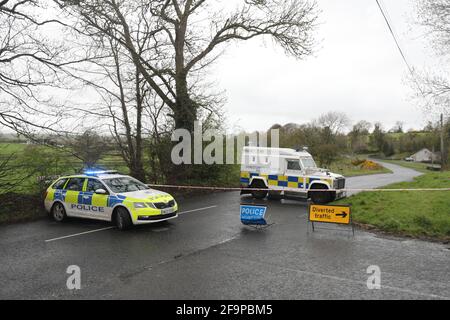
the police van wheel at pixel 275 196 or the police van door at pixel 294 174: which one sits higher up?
the police van door at pixel 294 174

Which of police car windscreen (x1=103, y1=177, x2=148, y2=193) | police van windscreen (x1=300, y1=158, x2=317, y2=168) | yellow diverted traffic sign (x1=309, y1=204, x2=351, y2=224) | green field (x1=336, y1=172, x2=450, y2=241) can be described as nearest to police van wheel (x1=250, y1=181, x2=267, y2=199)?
police van windscreen (x1=300, y1=158, x2=317, y2=168)

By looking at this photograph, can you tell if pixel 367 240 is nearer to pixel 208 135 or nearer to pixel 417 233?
pixel 417 233

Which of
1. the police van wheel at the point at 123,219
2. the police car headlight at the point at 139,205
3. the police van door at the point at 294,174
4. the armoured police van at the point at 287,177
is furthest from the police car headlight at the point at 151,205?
the police van door at the point at 294,174

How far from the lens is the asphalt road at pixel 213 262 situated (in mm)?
5684

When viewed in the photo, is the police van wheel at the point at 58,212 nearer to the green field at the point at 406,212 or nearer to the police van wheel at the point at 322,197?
the green field at the point at 406,212

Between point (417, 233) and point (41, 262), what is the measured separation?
9.31 meters

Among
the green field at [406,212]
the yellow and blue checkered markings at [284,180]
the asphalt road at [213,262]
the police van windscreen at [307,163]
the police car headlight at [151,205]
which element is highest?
the police van windscreen at [307,163]

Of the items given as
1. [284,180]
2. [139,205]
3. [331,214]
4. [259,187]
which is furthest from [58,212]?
[284,180]

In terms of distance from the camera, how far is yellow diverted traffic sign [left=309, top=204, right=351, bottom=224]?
970cm

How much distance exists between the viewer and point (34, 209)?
41.5ft

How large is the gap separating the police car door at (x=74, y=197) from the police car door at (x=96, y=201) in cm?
25

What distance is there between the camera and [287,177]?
50.8ft
